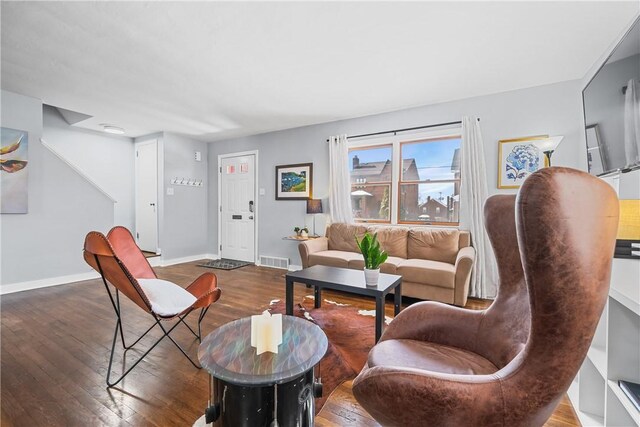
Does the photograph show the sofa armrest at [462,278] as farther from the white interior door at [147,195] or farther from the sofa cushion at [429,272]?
the white interior door at [147,195]

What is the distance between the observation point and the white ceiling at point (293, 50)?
6.43 feet

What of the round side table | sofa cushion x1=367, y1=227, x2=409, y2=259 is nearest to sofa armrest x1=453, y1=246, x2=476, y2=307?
sofa cushion x1=367, y1=227, x2=409, y2=259

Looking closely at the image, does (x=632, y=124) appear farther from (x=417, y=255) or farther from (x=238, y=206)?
(x=238, y=206)

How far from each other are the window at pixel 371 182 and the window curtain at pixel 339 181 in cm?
18

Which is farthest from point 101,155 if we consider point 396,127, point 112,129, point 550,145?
point 550,145

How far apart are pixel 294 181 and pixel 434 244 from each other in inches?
97.9

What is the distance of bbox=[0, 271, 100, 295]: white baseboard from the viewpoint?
135 inches

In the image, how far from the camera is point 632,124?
5.04 feet

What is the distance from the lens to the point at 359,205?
437 cm

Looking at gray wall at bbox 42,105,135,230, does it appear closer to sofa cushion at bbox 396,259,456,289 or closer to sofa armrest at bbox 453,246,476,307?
sofa cushion at bbox 396,259,456,289

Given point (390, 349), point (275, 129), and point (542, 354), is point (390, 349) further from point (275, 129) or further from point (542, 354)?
point (275, 129)

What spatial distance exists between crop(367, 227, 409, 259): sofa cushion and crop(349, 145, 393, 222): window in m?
0.41

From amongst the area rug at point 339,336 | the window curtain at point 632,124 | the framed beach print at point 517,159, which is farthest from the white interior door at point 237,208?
the window curtain at point 632,124

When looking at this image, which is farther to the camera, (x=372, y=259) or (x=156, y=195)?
(x=156, y=195)
